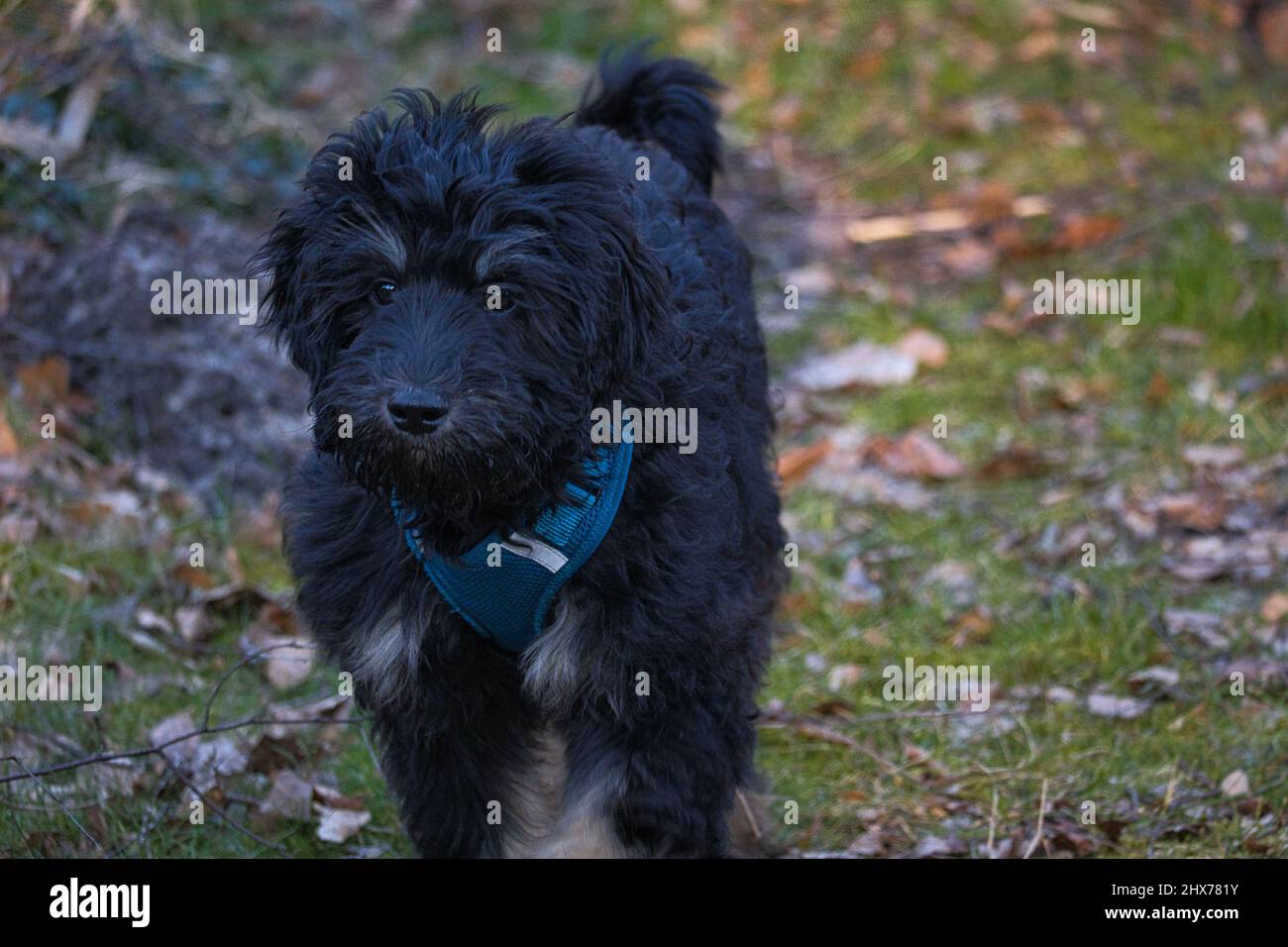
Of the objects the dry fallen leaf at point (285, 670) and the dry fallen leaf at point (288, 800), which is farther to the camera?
the dry fallen leaf at point (285, 670)

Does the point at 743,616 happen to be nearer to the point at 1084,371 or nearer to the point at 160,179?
the point at 1084,371

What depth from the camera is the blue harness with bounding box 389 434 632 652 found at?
11.7 ft

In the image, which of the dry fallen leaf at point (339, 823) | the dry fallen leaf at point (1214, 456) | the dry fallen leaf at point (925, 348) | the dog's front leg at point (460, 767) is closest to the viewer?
the dog's front leg at point (460, 767)

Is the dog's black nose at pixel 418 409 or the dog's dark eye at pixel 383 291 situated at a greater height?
the dog's dark eye at pixel 383 291

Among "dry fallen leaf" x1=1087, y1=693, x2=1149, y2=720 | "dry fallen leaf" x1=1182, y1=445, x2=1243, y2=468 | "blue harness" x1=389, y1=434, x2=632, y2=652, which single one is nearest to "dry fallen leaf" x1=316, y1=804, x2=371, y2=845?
"blue harness" x1=389, y1=434, x2=632, y2=652

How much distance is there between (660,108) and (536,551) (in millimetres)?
1842

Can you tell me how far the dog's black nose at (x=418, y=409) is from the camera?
3.28m

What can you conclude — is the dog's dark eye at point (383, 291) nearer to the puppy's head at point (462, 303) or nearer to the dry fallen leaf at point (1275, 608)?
the puppy's head at point (462, 303)

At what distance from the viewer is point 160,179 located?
7.18m

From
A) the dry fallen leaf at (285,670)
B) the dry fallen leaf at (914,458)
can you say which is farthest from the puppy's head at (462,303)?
the dry fallen leaf at (914,458)

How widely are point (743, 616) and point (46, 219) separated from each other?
4.04 m

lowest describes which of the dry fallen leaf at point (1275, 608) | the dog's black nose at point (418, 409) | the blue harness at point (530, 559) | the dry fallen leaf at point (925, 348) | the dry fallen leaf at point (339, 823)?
the dry fallen leaf at point (339, 823)

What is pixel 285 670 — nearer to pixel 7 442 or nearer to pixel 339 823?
pixel 339 823
